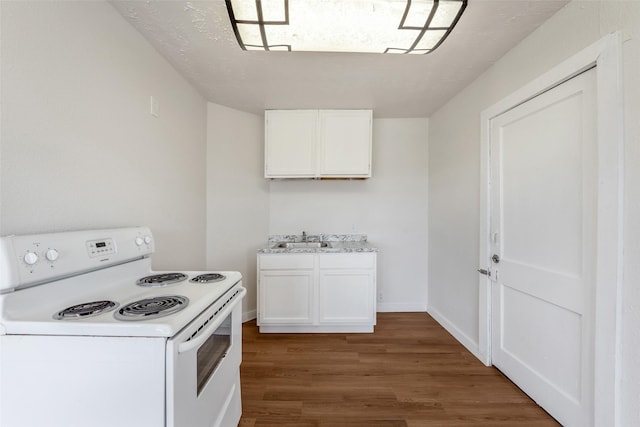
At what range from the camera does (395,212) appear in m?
3.10

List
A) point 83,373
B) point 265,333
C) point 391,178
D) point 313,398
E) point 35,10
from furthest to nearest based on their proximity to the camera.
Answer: point 391,178, point 265,333, point 313,398, point 35,10, point 83,373

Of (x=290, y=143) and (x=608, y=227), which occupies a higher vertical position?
(x=290, y=143)

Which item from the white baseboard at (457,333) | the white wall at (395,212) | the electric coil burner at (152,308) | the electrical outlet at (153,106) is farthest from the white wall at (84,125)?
the white baseboard at (457,333)

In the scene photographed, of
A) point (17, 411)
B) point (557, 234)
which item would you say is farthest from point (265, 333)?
point (557, 234)

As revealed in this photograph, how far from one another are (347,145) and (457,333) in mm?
2150

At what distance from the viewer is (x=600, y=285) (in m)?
1.18

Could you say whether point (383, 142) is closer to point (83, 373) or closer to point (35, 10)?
point (35, 10)

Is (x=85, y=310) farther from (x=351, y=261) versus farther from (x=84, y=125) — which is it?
(x=351, y=261)

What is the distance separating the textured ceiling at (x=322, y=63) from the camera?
1.41 meters

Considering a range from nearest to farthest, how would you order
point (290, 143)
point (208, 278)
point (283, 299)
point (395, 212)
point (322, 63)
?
1. point (208, 278)
2. point (322, 63)
3. point (283, 299)
4. point (290, 143)
5. point (395, 212)

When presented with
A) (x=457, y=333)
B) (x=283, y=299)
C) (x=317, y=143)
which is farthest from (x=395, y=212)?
(x=283, y=299)

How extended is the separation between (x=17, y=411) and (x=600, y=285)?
229cm

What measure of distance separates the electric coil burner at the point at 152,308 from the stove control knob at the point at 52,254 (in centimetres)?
32

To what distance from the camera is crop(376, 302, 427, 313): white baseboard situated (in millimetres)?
3082
